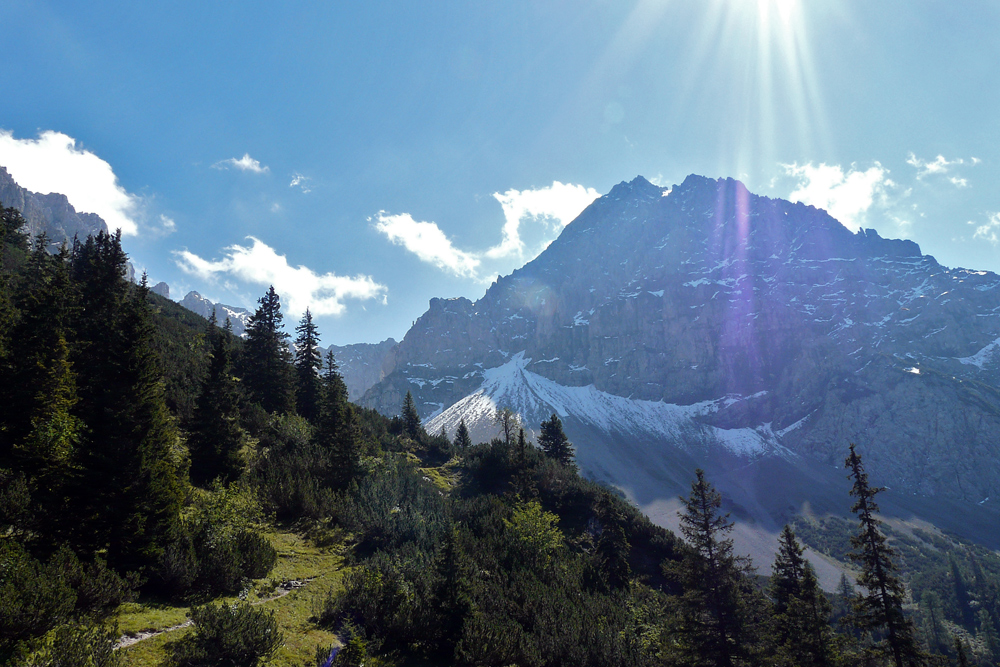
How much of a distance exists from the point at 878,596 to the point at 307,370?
144 ft

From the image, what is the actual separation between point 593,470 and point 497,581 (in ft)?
559

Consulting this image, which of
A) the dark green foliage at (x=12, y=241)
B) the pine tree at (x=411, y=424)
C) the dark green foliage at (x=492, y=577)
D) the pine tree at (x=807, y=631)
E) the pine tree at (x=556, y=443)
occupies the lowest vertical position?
the pine tree at (x=807, y=631)

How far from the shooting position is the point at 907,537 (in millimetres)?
133250

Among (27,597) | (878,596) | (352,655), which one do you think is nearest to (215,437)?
(27,597)

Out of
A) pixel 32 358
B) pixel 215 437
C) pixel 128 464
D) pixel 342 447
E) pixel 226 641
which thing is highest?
pixel 32 358

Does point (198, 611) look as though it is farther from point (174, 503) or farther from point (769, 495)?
point (769, 495)

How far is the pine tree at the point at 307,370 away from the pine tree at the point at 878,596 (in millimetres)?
37114

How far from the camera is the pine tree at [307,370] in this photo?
41344 mm

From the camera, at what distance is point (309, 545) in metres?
17.4

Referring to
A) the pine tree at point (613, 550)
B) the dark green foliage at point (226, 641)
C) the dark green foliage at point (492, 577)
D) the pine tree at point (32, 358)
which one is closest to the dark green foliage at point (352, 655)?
the dark green foliage at point (226, 641)

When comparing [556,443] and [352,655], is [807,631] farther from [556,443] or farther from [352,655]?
[556,443]

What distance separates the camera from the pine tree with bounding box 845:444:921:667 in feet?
53.6

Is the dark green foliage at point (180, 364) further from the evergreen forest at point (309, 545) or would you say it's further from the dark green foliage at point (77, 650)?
the dark green foliage at point (77, 650)

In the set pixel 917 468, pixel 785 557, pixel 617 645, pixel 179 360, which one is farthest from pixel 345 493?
pixel 917 468
